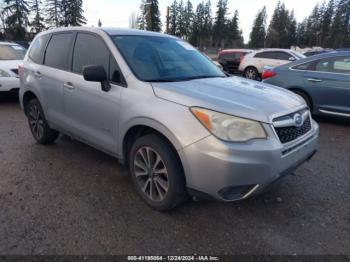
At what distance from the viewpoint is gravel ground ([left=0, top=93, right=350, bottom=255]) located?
105 inches

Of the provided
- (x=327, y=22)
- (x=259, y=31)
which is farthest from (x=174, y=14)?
(x=327, y=22)

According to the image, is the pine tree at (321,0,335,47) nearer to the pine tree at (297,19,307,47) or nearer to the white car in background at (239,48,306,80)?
the pine tree at (297,19,307,47)

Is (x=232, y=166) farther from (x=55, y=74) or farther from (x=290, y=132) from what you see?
(x=55, y=74)

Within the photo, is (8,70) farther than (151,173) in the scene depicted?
Yes

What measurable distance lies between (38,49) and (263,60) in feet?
40.2

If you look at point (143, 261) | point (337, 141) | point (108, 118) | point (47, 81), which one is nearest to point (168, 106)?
point (108, 118)

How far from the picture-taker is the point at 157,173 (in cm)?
307

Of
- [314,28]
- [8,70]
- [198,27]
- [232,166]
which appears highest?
[314,28]

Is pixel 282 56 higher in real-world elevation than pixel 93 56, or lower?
lower

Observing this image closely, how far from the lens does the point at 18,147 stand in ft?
16.3

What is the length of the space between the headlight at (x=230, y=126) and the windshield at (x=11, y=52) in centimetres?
837

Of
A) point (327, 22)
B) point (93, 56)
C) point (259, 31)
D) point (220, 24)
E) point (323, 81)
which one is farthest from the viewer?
point (259, 31)

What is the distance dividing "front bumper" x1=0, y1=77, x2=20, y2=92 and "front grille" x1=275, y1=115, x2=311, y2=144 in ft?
24.0

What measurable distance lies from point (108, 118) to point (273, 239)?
81.0 inches
